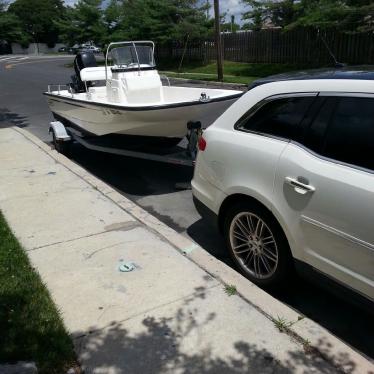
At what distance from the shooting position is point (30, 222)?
16.8ft

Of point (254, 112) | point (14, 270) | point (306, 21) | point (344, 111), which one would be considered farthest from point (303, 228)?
point (306, 21)

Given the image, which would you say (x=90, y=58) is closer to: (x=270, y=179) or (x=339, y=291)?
(x=270, y=179)

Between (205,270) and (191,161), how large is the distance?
256 centimetres

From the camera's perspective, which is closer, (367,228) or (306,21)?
(367,228)

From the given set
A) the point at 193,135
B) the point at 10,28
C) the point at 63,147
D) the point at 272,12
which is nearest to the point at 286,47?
the point at 272,12

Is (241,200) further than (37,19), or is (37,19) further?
(37,19)

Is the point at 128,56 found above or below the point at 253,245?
above

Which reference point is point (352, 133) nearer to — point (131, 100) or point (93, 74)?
point (131, 100)

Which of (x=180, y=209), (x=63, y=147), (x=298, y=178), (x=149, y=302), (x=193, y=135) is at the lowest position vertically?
(x=180, y=209)

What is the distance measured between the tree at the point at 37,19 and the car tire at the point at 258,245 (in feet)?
293

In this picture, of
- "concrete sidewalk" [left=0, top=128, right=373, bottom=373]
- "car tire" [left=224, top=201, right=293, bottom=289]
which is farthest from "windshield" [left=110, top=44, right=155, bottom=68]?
"car tire" [left=224, top=201, right=293, bottom=289]

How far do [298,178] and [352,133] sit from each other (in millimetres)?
440

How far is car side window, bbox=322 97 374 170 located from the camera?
2879mm

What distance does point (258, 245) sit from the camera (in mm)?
3752
